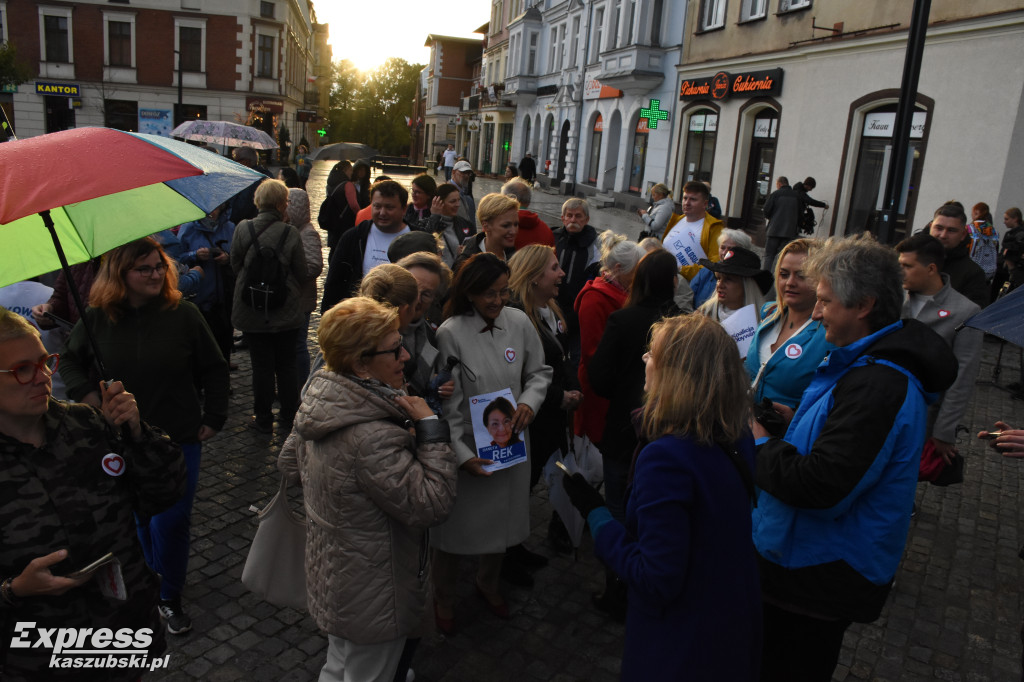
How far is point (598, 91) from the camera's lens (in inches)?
1211

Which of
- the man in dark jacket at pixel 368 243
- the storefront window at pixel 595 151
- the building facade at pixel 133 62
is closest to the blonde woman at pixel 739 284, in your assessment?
the man in dark jacket at pixel 368 243

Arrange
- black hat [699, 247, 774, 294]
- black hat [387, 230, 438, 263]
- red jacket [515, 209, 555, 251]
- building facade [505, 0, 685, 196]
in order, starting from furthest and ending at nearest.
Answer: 1. building facade [505, 0, 685, 196]
2. red jacket [515, 209, 555, 251]
3. black hat [387, 230, 438, 263]
4. black hat [699, 247, 774, 294]

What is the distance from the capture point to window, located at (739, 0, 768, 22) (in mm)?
18531

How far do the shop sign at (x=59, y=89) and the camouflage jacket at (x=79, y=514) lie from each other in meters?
48.4

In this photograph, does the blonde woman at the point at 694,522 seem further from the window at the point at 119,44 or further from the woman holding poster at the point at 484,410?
the window at the point at 119,44

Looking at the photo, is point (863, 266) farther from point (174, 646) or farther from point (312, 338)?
point (312, 338)

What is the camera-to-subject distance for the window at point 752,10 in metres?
18.5

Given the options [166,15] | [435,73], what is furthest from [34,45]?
[435,73]

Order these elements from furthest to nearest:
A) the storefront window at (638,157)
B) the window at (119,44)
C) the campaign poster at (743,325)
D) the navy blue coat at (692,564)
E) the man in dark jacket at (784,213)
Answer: the window at (119,44) < the storefront window at (638,157) < the man in dark jacket at (784,213) < the campaign poster at (743,325) < the navy blue coat at (692,564)

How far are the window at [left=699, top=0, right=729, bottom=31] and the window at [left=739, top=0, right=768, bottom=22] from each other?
1283 millimetres

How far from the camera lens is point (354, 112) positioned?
274ft

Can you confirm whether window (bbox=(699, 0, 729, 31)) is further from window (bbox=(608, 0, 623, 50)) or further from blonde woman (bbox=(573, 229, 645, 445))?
blonde woman (bbox=(573, 229, 645, 445))

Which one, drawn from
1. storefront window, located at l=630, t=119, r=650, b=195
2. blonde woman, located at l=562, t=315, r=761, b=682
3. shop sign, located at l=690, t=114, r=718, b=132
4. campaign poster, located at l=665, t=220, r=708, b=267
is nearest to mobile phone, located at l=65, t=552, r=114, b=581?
blonde woman, located at l=562, t=315, r=761, b=682

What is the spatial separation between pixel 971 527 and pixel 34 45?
50.8 meters
